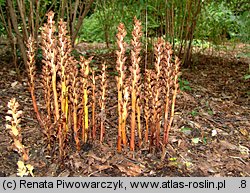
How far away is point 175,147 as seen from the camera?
2193mm

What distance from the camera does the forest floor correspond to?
6.27ft

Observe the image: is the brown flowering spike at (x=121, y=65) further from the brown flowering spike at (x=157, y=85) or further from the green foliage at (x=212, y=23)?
the green foliage at (x=212, y=23)

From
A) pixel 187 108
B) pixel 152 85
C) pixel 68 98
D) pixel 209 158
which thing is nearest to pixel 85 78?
pixel 68 98

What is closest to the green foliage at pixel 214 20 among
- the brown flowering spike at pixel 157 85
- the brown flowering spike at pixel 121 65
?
the brown flowering spike at pixel 157 85

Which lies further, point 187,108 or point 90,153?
point 187,108

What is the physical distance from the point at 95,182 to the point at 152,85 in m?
0.64

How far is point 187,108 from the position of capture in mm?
3023

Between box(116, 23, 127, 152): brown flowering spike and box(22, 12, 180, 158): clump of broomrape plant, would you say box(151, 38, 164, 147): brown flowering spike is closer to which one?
box(22, 12, 180, 158): clump of broomrape plant

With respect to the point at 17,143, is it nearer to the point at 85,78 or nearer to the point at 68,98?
the point at 68,98

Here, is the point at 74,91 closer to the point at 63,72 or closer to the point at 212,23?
the point at 63,72

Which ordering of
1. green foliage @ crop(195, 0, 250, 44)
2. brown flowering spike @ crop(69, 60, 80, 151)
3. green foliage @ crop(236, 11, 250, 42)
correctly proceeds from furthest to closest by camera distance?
green foliage @ crop(195, 0, 250, 44)
green foliage @ crop(236, 11, 250, 42)
brown flowering spike @ crop(69, 60, 80, 151)

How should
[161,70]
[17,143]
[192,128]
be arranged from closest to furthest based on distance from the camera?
[17,143] → [161,70] → [192,128]

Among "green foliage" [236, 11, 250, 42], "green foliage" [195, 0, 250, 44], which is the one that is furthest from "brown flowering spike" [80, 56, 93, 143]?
"green foliage" [195, 0, 250, 44]

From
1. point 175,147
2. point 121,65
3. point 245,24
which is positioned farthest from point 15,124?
point 245,24
